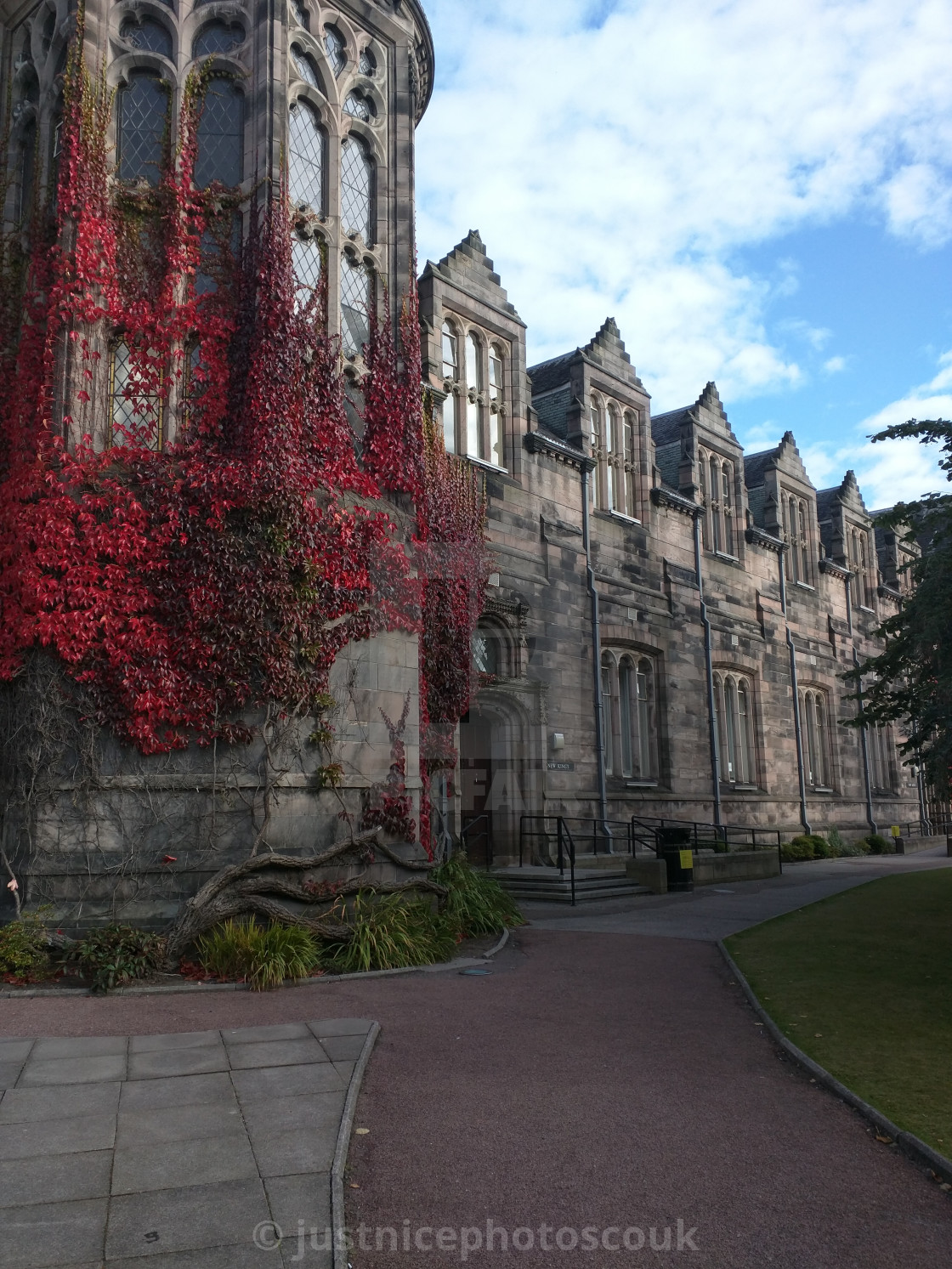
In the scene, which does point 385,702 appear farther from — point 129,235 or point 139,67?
point 139,67

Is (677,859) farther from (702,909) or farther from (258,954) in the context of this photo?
(258,954)

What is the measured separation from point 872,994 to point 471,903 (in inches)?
194

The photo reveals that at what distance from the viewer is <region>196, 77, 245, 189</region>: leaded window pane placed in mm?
12375

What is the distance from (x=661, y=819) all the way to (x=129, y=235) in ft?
45.8

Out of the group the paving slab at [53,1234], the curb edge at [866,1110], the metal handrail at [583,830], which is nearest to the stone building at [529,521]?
the metal handrail at [583,830]

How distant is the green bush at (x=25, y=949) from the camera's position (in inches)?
350

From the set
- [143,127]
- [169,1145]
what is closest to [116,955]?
[169,1145]

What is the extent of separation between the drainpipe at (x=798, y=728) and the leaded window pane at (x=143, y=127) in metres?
21.2

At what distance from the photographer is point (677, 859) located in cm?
1778

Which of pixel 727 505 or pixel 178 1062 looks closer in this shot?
pixel 178 1062

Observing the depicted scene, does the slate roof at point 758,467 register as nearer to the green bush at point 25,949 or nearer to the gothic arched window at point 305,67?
the gothic arched window at point 305,67

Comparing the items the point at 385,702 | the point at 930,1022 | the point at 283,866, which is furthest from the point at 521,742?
the point at 930,1022

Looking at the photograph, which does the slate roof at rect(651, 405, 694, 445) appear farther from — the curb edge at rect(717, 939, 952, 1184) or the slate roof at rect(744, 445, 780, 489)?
the curb edge at rect(717, 939, 952, 1184)

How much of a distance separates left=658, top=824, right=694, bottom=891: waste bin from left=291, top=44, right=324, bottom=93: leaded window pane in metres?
12.8
